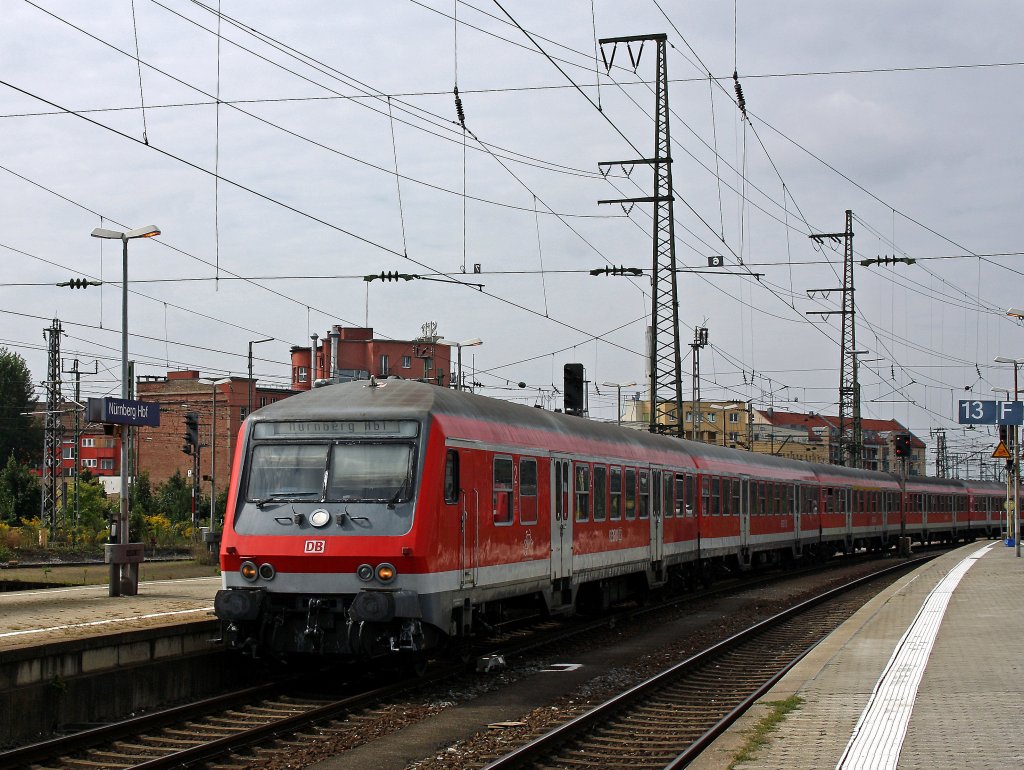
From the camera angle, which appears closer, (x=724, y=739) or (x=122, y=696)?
(x=724, y=739)

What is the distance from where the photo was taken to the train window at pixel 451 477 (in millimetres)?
14328

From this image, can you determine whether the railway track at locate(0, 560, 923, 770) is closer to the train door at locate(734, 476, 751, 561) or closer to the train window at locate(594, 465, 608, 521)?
the train window at locate(594, 465, 608, 521)

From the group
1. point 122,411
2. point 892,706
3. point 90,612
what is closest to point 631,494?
point 122,411

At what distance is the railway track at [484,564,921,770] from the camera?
35.7ft

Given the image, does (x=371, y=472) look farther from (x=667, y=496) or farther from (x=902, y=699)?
(x=667, y=496)

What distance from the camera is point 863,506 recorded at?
47.4 meters

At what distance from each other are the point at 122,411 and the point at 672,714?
11209 mm

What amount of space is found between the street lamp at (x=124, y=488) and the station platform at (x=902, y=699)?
10263 millimetres

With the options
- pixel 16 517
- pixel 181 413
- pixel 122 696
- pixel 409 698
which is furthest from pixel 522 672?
pixel 181 413

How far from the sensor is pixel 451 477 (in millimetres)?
14539

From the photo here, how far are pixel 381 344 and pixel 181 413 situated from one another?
17.1 m

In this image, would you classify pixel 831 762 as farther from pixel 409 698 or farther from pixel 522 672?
pixel 522 672

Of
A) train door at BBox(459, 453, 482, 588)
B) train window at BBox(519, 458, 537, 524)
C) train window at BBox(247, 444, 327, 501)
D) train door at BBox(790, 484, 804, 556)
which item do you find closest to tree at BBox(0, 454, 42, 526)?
train door at BBox(790, 484, 804, 556)

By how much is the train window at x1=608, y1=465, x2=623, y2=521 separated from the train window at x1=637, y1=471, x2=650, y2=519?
1.27 m
